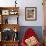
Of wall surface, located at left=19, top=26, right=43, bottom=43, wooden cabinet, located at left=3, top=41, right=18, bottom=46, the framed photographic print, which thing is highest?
the framed photographic print

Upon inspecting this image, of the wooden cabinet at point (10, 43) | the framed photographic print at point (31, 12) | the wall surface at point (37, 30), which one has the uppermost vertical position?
the framed photographic print at point (31, 12)

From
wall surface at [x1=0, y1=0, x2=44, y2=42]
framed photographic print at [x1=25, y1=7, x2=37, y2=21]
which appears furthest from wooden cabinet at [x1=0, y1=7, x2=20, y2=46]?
framed photographic print at [x1=25, y1=7, x2=37, y2=21]

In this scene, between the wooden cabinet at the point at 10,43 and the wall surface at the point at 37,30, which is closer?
the wooden cabinet at the point at 10,43

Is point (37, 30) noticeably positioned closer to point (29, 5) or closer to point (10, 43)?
point (29, 5)

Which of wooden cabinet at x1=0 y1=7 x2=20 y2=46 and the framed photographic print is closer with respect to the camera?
wooden cabinet at x1=0 y1=7 x2=20 y2=46

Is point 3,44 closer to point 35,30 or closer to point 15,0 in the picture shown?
point 35,30

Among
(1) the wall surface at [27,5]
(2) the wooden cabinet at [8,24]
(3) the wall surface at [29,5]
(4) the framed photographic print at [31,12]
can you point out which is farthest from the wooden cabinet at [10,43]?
(4) the framed photographic print at [31,12]

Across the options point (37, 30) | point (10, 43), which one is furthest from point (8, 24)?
point (37, 30)

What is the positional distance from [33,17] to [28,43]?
1080 millimetres

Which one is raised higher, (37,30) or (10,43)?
(37,30)

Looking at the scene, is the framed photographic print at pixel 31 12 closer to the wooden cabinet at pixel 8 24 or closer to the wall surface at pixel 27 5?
the wall surface at pixel 27 5

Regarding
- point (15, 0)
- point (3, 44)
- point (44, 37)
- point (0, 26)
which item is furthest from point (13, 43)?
point (15, 0)

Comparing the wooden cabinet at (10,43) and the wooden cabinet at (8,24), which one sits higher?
the wooden cabinet at (8,24)

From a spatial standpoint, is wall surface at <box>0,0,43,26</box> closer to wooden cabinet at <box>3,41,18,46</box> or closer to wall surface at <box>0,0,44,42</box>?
wall surface at <box>0,0,44,42</box>
